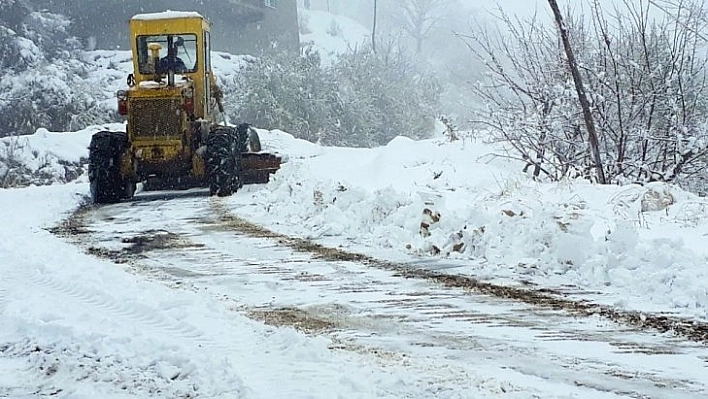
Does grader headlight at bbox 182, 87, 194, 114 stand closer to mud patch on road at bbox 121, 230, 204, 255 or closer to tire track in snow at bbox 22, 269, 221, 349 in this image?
mud patch on road at bbox 121, 230, 204, 255

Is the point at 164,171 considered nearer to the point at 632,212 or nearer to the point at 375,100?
the point at 632,212

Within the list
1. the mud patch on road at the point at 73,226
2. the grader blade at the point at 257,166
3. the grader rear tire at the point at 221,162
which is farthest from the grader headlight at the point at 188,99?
the mud patch on road at the point at 73,226

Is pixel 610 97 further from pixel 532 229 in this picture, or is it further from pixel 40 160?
pixel 40 160

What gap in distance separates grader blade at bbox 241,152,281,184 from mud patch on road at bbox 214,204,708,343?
691cm

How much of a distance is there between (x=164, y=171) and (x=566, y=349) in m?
10.3

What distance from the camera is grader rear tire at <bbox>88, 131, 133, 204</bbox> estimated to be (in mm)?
13094

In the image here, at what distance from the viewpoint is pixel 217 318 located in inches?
185

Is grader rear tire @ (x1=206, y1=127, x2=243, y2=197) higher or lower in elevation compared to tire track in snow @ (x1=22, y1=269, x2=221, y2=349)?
higher

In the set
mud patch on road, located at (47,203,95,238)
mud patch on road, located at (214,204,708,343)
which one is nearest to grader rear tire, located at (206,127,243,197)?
mud patch on road, located at (47,203,95,238)

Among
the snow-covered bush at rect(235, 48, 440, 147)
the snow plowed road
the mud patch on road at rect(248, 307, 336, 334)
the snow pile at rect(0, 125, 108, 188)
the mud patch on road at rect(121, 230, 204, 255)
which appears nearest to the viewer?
the snow plowed road

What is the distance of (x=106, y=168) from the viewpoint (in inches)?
516

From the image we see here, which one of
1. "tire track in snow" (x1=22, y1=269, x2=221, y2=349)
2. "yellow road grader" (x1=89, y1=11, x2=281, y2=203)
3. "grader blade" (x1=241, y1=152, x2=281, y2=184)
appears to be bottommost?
"tire track in snow" (x1=22, y1=269, x2=221, y2=349)

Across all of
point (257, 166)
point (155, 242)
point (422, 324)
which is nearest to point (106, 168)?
point (257, 166)

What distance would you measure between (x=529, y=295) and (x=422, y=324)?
1012mm
